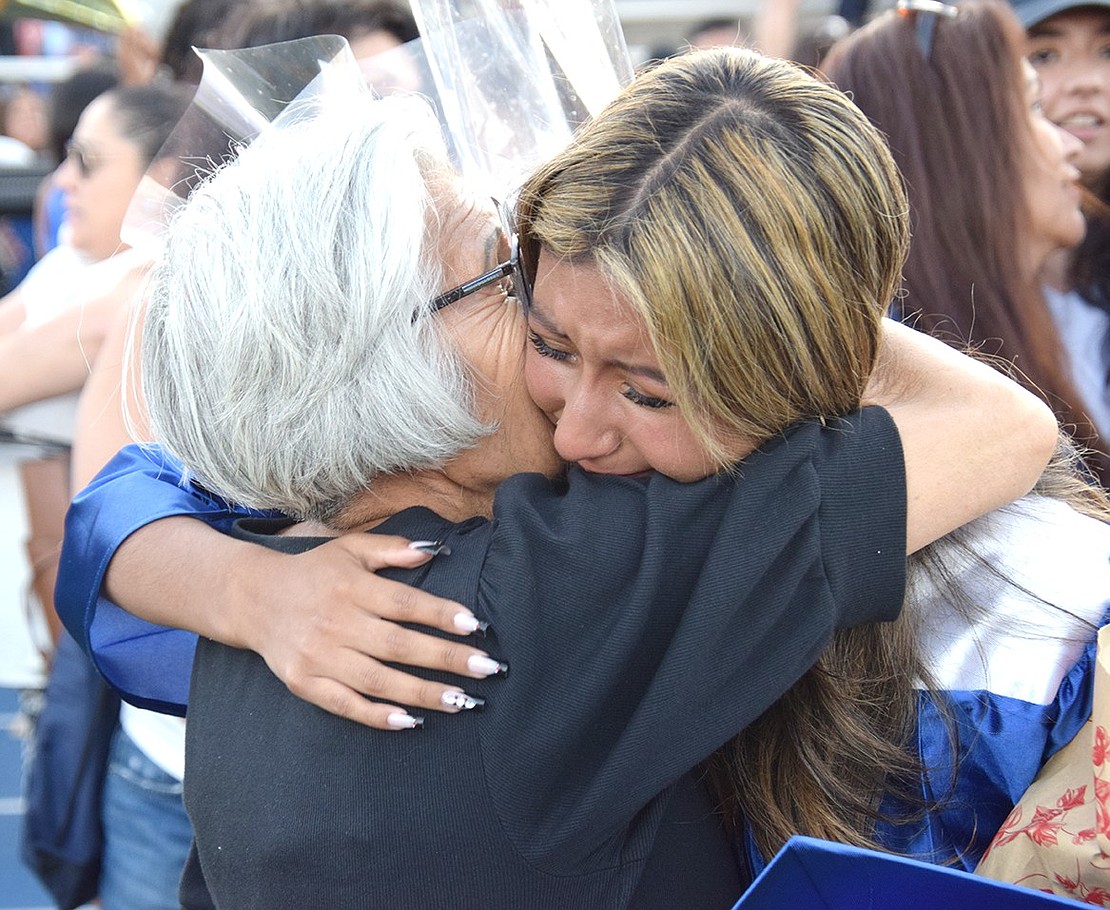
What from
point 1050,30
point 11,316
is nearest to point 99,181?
point 11,316

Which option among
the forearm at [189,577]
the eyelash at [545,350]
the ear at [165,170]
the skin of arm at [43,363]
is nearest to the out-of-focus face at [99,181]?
the skin of arm at [43,363]

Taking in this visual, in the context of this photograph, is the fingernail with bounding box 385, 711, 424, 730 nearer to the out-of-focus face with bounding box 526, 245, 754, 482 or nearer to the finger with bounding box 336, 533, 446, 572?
the finger with bounding box 336, 533, 446, 572

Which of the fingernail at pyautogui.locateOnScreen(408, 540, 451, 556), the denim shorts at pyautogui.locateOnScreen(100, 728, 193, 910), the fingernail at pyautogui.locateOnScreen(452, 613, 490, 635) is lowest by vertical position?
the denim shorts at pyautogui.locateOnScreen(100, 728, 193, 910)

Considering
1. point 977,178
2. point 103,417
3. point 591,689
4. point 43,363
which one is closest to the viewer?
point 591,689

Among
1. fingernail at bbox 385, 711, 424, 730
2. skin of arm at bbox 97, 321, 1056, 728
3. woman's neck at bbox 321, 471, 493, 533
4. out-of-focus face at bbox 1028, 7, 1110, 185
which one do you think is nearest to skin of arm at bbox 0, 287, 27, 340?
skin of arm at bbox 97, 321, 1056, 728

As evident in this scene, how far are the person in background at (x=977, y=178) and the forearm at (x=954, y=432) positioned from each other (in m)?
0.93

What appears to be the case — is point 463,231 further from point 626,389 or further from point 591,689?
point 591,689

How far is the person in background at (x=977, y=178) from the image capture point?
2439mm

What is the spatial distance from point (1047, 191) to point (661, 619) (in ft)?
5.59

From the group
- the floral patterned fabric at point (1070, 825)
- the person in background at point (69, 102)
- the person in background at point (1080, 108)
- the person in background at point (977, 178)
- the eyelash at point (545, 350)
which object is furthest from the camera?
the person in background at point (69, 102)

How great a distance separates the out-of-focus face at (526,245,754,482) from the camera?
4.33 ft

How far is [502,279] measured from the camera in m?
1.48

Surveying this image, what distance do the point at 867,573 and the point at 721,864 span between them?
A: 0.42 m

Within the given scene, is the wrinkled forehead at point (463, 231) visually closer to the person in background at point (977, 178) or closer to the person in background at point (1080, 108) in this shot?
the person in background at point (977, 178)
